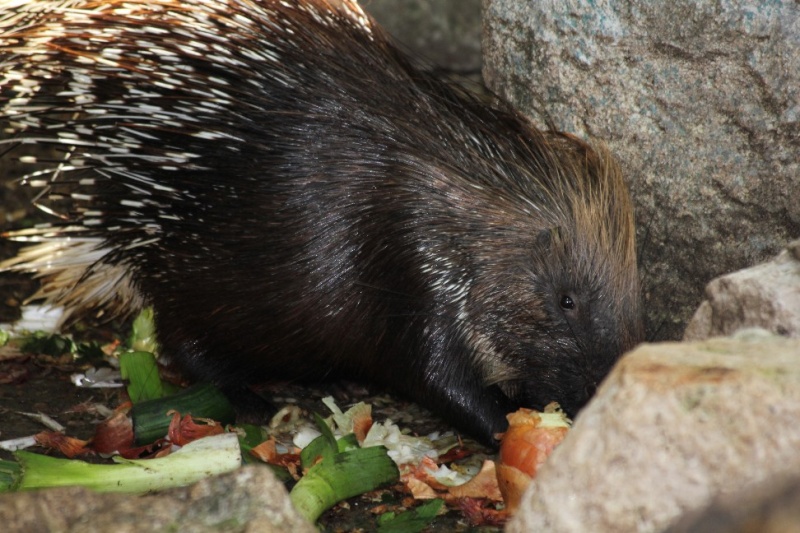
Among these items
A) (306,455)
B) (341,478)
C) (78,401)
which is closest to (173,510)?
(341,478)

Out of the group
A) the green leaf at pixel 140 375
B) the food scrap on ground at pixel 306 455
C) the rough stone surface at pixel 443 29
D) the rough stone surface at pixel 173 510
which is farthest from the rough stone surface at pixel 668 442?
the rough stone surface at pixel 443 29

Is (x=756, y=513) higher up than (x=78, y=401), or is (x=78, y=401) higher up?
(x=756, y=513)

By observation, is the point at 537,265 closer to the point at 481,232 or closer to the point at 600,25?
the point at 481,232

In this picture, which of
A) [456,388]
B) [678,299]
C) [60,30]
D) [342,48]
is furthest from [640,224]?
[60,30]

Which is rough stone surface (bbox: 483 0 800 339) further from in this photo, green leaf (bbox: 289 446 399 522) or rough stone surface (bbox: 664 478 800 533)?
rough stone surface (bbox: 664 478 800 533)

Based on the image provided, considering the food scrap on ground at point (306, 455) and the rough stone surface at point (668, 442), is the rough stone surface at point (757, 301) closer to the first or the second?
the rough stone surface at point (668, 442)

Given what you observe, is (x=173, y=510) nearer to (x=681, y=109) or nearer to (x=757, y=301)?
(x=757, y=301)
